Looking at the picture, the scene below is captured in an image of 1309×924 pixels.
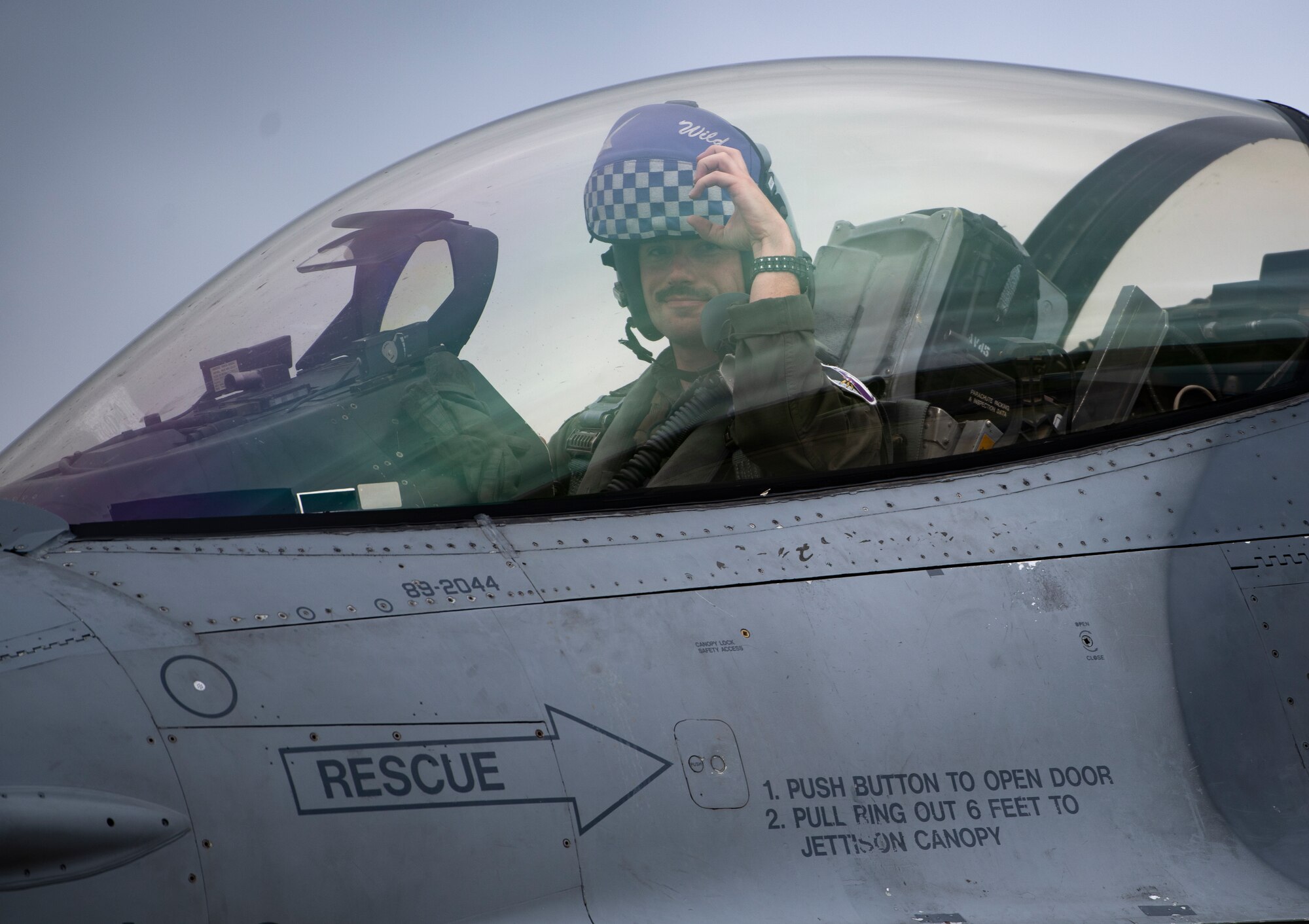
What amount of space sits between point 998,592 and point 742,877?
0.68 metres

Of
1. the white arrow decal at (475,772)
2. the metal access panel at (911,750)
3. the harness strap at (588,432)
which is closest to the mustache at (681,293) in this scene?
the harness strap at (588,432)

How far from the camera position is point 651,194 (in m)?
2.03

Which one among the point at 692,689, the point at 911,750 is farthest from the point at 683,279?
the point at 911,750

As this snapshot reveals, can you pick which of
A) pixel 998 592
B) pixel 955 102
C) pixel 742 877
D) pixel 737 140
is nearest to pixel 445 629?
pixel 742 877

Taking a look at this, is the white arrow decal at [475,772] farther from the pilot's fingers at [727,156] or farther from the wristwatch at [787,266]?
the pilot's fingers at [727,156]

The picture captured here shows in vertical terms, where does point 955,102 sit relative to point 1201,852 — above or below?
above

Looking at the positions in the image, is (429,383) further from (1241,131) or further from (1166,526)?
(1241,131)

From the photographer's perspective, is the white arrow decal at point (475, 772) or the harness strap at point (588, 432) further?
the harness strap at point (588, 432)

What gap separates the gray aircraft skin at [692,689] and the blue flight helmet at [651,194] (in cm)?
7

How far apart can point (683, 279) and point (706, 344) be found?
0.50 ft

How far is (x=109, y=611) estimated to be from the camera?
152 cm

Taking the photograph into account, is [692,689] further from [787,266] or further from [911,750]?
[787,266]

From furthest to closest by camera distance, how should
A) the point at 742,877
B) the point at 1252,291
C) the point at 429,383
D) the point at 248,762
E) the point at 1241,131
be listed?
the point at 1241,131, the point at 1252,291, the point at 429,383, the point at 742,877, the point at 248,762

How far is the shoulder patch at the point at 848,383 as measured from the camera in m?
1.98
